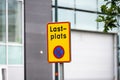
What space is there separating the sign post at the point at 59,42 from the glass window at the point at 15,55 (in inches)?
516

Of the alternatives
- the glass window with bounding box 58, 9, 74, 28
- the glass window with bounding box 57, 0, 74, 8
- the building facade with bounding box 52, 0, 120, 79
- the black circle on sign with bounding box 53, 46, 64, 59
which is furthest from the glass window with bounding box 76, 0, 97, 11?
the black circle on sign with bounding box 53, 46, 64, 59

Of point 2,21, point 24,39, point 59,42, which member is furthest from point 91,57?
point 59,42

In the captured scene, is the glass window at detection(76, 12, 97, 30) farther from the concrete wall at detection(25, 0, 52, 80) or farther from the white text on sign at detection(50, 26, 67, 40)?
the white text on sign at detection(50, 26, 67, 40)

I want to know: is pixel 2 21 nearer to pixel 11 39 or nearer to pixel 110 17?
pixel 11 39

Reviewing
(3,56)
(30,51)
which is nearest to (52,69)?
(30,51)

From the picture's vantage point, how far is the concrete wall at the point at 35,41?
76.2 feet

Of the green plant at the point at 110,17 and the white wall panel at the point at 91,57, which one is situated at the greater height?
the green plant at the point at 110,17

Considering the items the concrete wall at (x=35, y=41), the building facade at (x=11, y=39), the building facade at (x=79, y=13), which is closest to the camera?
the building facade at (x=11, y=39)

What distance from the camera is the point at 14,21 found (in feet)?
74.9

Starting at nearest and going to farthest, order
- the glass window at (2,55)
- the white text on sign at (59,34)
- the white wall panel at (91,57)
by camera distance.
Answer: the white text on sign at (59,34) < the glass window at (2,55) < the white wall panel at (91,57)

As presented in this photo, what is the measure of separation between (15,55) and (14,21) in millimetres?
1694

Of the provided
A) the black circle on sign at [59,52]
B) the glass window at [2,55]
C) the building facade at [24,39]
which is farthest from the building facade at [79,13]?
the black circle on sign at [59,52]

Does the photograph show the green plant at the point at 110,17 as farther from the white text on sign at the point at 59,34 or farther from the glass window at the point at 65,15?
the glass window at the point at 65,15

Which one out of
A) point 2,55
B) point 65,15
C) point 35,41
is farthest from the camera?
point 65,15
